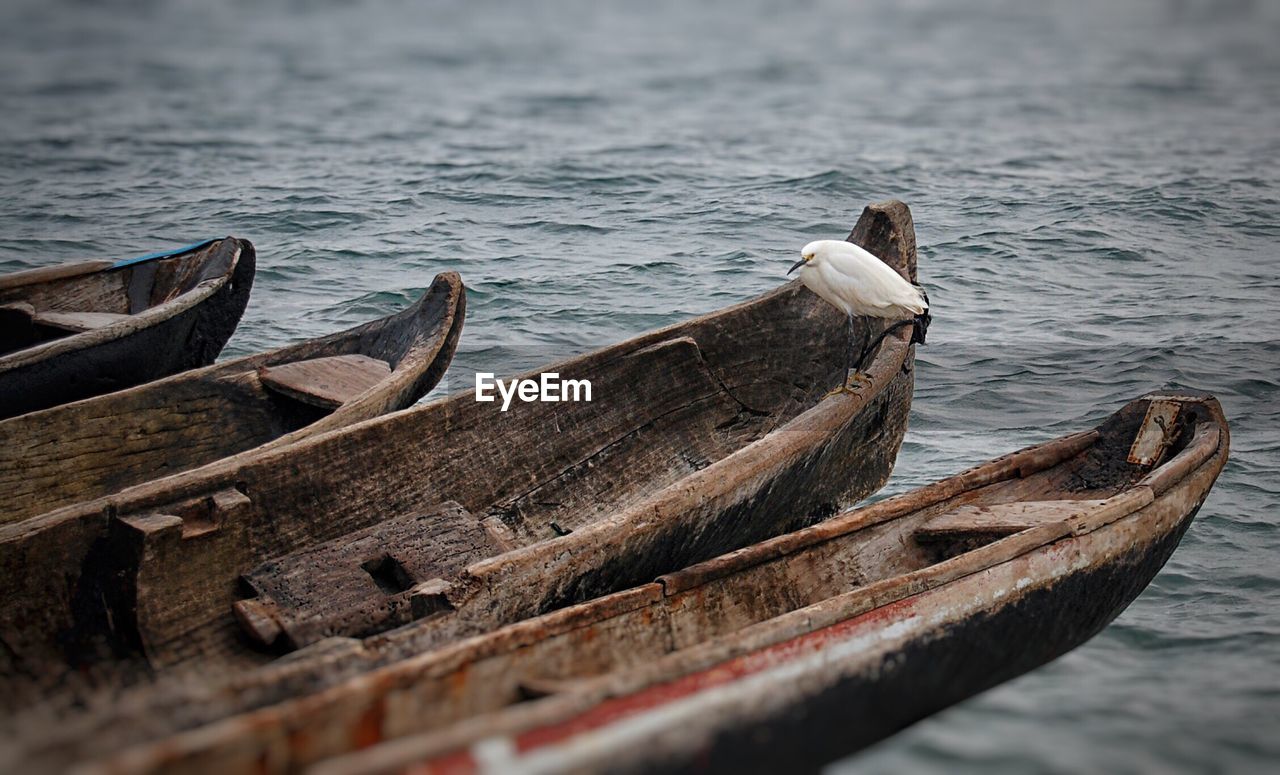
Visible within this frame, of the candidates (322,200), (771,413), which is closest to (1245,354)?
(771,413)

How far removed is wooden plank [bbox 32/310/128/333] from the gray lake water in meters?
1.22

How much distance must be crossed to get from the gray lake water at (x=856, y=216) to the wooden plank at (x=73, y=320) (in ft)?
3.99

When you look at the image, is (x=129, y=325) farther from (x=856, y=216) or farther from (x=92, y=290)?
(x=856, y=216)

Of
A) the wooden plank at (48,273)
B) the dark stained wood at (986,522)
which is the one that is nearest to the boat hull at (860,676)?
the dark stained wood at (986,522)

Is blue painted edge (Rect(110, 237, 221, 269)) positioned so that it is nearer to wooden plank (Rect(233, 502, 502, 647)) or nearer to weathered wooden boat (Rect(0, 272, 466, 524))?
Result: weathered wooden boat (Rect(0, 272, 466, 524))

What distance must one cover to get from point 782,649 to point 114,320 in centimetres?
428

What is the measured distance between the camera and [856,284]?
5.21 metres

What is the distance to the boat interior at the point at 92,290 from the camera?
21.2 feet

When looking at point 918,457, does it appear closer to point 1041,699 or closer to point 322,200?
point 1041,699

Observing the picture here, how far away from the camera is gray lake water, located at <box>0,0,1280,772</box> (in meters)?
4.55

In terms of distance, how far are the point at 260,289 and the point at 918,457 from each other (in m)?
4.84

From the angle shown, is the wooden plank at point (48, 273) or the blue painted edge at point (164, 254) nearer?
the wooden plank at point (48, 273)

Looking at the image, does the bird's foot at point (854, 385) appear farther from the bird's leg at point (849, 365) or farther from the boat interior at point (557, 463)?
the boat interior at point (557, 463)

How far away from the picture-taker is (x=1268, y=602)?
4820mm
